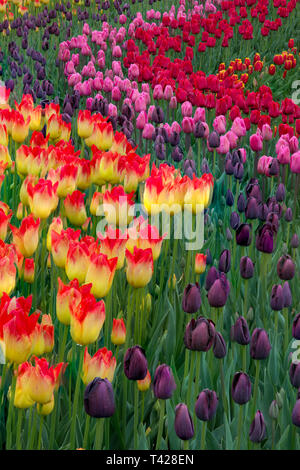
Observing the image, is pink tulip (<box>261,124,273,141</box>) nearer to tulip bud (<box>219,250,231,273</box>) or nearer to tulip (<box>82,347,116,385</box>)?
tulip bud (<box>219,250,231,273</box>)

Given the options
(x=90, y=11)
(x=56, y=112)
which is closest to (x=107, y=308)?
(x=56, y=112)

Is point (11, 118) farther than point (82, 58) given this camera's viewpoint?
No

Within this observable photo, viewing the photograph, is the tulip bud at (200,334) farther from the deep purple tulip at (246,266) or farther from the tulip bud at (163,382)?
the deep purple tulip at (246,266)

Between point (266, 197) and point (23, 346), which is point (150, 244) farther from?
point (266, 197)

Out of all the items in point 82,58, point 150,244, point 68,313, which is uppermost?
point 82,58

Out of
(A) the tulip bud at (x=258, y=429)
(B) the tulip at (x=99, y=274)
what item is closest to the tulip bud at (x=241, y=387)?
(A) the tulip bud at (x=258, y=429)

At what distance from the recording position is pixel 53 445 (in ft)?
6.47

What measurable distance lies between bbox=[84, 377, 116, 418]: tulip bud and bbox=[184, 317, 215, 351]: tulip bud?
1.08ft

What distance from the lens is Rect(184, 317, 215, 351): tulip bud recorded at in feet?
5.81

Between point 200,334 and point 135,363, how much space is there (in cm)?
21

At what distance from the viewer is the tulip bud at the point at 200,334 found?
69.7 inches

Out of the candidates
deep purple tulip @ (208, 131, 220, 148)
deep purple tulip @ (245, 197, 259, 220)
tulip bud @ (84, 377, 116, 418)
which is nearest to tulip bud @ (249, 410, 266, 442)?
tulip bud @ (84, 377, 116, 418)
